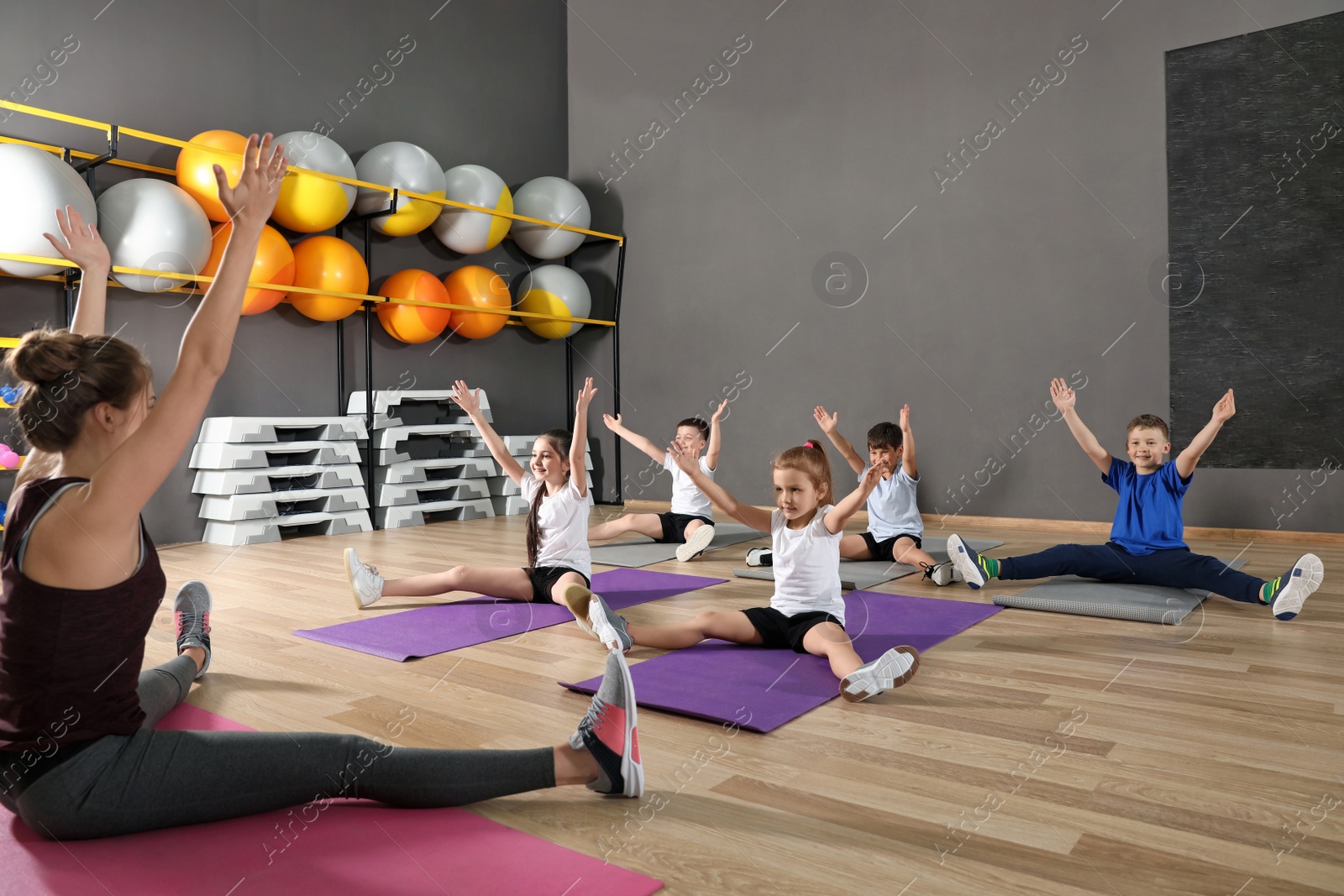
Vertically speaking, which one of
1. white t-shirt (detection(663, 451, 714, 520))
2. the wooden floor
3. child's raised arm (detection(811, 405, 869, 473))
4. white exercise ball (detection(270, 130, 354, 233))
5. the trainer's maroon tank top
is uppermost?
white exercise ball (detection(270, 130, 354, 233))

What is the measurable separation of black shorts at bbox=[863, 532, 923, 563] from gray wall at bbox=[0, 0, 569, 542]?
9.72ft

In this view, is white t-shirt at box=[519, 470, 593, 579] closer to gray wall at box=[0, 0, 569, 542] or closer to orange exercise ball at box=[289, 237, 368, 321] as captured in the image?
orange exercise ball at box=[289, 237, 368, 321]

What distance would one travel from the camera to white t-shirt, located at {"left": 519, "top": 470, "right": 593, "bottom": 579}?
2.97 m

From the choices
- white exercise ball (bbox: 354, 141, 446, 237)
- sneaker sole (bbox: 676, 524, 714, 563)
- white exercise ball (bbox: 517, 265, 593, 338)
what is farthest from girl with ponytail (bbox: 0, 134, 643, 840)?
white exercise ball (bbox: 517, 265, 593, 338)

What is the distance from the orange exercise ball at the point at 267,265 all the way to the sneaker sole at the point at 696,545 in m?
2.32

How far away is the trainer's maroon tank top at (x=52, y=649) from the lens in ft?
3.87

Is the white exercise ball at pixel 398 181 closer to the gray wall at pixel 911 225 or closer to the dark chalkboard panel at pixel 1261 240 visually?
the gray wall at pixel 911 225

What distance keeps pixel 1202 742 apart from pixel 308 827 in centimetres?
154

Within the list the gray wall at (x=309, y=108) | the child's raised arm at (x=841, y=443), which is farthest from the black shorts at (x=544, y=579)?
the gray wall at (x=309, y=108)

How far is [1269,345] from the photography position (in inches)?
171

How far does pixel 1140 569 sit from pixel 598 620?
6.18 ft

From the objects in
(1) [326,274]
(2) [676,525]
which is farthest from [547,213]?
(2) [676,525]

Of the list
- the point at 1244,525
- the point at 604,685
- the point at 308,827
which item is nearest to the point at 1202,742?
the point at 604,685

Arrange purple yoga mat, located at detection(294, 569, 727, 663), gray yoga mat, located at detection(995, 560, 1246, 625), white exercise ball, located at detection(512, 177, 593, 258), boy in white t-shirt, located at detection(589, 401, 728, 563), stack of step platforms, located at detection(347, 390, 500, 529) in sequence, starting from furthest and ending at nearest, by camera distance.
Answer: white exercise ball, located at detection(512, 177, 593, 258)
stack of step platforms, located at detection(347, 390, 500, 529)
boy in white t-shirt, located at detection(589, 401, 728, 563)
gray yoga mat, located at detection(995, 560, 1246, 625)
purple yoga mat, located at detection(294, 569, 727, 663)
